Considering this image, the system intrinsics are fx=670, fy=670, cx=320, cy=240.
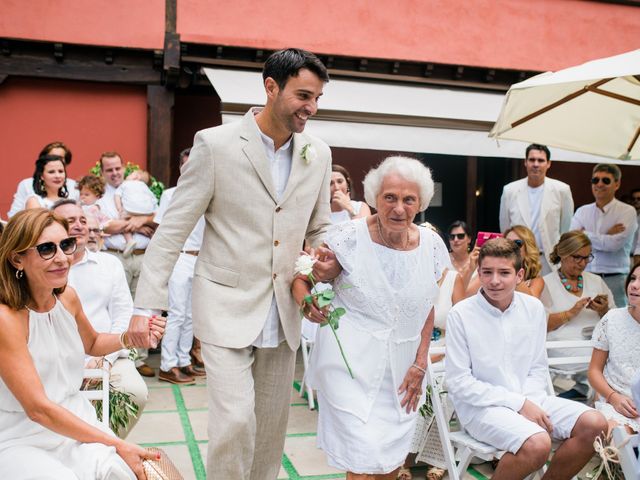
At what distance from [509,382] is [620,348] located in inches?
30.1

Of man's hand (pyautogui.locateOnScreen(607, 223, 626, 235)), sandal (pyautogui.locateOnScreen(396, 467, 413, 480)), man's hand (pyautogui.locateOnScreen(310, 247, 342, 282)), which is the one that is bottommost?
sandal (pyautogui.locateOnScreen(396, 467, 413, 480))

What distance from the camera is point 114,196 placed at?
6.86 m

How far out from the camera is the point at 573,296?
5074mm

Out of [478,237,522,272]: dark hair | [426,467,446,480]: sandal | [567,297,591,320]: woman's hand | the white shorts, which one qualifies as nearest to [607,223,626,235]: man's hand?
[567,297,591,320]: woman's hand

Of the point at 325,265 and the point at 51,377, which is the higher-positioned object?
the point at 325,265

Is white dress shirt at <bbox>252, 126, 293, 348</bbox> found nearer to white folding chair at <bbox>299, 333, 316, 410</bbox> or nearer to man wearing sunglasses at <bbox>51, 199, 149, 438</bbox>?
man wearing sunglasses at <bbox>51, 199, 149, 438</bbox>

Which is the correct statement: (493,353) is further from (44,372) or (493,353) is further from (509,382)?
(44,372)

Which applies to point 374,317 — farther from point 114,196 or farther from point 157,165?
point 157,165

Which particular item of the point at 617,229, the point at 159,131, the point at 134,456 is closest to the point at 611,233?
the point at 617,229

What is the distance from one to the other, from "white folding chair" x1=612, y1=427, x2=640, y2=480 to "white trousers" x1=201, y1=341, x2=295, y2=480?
145 centimetres

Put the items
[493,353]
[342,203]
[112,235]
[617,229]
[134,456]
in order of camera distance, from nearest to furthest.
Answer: [134,456] < [493,353] < [342,203] < [112,235] < [617,229]

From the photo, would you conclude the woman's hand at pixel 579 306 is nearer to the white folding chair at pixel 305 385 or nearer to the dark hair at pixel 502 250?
the dark hair at pixel 502 250

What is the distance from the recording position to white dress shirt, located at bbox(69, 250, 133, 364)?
4.07 metres

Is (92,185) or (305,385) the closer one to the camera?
(305,385)
